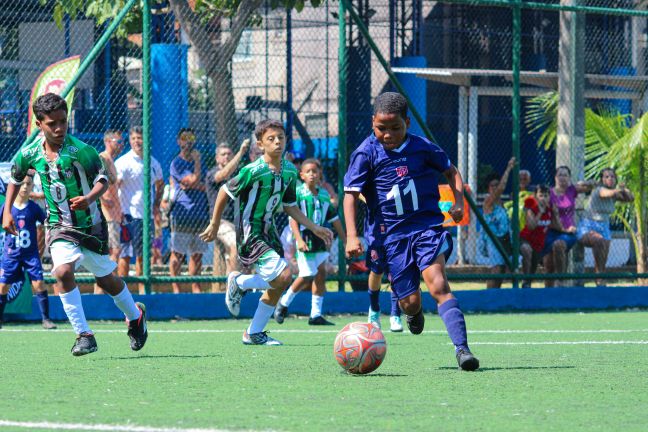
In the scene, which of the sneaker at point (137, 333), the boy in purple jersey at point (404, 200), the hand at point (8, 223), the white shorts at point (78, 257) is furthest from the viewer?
the sneaker at point (137, 333)

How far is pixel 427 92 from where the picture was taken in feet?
69.0

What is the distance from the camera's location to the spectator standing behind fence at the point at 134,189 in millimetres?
13641

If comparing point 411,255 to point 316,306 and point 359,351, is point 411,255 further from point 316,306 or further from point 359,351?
point 316,306

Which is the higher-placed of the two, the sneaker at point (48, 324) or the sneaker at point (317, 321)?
the sneaker at point (48, 324)

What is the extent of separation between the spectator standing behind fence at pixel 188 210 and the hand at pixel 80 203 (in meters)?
5.57

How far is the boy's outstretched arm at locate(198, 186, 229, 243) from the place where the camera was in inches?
379

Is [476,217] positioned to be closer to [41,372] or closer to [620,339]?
[620,339]

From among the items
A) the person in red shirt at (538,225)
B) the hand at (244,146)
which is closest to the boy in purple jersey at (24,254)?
the hand at (244,146)

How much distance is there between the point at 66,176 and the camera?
8.58 metres

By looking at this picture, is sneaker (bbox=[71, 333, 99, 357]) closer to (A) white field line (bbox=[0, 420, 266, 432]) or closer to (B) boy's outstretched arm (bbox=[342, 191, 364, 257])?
(B) boy's outstretched arm (bbox=[342, 191, 364, 257])

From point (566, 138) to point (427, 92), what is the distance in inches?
184

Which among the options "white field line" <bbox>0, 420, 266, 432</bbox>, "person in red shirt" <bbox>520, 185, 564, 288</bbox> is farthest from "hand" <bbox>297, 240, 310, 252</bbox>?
"white field line" <bbox>0, 420, 266, 432</bbox>

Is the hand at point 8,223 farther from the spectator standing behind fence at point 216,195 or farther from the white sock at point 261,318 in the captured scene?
the spectator standing behind fence at point 216,195

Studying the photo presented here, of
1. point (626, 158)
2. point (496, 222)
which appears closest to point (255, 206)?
point (496, 222)
